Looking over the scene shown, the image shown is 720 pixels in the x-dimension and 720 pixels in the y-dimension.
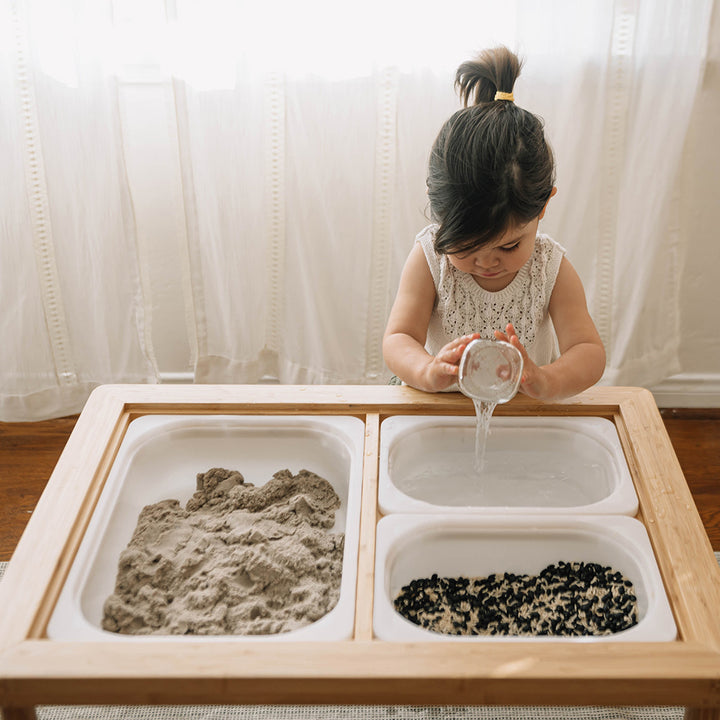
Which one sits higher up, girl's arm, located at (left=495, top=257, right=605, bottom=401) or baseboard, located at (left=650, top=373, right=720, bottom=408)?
girl's arm, located at (left=495, top=257, right=605, bottom=401)

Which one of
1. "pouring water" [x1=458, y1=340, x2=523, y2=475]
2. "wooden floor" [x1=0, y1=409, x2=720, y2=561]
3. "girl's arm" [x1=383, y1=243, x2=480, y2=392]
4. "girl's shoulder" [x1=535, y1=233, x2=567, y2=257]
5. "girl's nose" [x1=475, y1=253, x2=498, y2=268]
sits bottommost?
"wooden floor" [x1=0, y1=409, x2=720, y2=561]

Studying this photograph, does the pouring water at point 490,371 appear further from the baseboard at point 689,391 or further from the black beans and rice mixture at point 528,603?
the baseboard at point 689,391

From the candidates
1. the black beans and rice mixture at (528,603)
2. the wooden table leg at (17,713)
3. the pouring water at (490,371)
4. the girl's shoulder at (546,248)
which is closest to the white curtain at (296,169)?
the girl's shoulder at (546,248)

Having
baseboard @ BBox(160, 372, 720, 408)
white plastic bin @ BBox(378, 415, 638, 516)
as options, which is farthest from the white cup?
baseboard @ BBox(160, 372, 720, 408)

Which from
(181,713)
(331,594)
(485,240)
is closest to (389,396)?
(485,240)

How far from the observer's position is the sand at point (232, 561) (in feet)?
3.15

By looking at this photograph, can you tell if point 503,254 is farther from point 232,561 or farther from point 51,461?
point 51,461

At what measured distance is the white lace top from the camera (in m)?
1.49

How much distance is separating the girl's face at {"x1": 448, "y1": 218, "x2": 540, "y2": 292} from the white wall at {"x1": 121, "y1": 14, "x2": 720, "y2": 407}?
96 cm

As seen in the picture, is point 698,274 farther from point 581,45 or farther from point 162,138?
point 162,138

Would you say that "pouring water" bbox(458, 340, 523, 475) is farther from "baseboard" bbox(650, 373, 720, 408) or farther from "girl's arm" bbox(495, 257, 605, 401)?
"baseboard" bbox(650, 373, 720, 408)

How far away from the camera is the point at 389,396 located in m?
1.29

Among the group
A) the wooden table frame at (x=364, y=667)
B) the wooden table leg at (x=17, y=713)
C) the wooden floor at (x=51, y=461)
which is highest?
the wooden table frame at (x=364, y=667)

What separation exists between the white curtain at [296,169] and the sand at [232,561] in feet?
3.36
